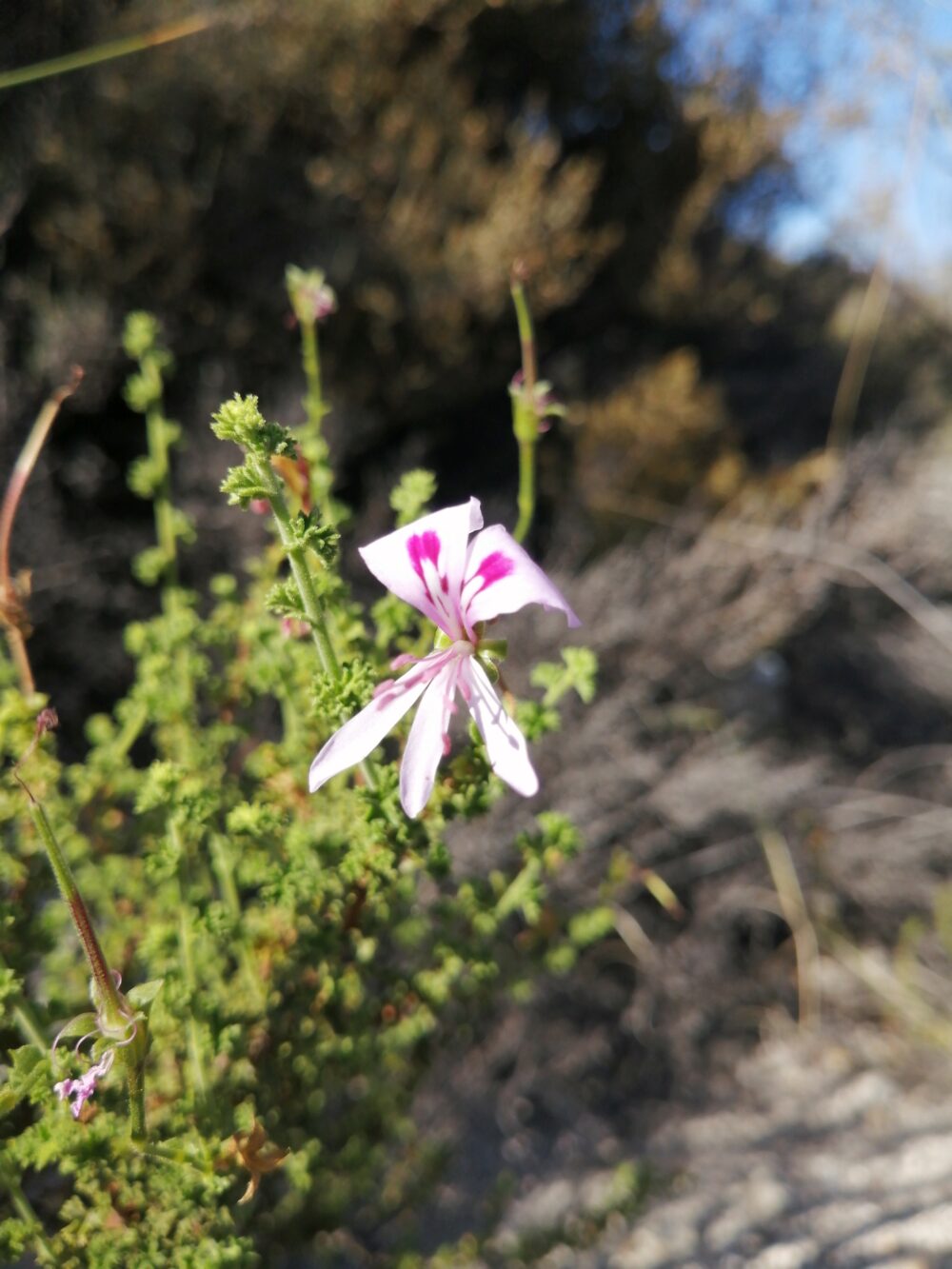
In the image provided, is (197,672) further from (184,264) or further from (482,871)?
(184,264)

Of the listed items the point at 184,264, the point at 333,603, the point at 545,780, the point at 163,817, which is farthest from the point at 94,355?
the point at 333,603

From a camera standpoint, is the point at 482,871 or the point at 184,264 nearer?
the point at 482,871

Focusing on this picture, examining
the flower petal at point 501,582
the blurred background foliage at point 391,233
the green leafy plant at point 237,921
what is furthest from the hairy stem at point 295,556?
the blurred background foliage at point 391,233

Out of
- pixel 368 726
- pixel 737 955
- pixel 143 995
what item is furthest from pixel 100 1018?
pixel 737 955

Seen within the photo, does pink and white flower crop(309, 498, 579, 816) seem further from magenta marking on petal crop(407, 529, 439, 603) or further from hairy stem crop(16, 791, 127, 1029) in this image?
hairy stem crop(16, 791, 127, 1029)

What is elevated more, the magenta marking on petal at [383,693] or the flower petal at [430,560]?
the flower petal at [430,560]

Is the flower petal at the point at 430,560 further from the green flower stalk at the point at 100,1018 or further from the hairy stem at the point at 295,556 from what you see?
the green flower stalk at the point at 100,1018
